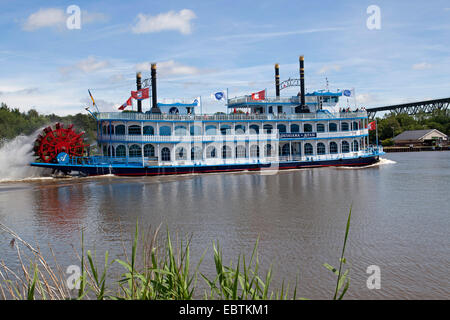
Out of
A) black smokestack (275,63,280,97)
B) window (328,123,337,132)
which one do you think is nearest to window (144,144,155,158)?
black smokestack (275,63,280,97)

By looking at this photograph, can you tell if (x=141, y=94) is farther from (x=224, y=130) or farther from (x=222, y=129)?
(x=224, y=130)

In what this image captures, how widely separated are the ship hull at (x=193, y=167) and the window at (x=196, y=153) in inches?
50.4

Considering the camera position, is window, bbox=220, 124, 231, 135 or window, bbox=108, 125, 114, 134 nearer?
window, bbox=108, 125, 114, 134

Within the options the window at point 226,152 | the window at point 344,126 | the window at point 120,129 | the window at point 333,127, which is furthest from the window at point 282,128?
the window at point 120,129

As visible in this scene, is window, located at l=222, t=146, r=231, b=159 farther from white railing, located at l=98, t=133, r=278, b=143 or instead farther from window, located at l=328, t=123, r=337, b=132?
window, located at l=328, t=123, r=337, b=132

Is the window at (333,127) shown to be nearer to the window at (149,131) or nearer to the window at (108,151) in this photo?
the window at (149,131)

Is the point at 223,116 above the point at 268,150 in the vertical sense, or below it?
above

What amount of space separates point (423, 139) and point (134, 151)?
6104cm

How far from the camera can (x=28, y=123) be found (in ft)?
180

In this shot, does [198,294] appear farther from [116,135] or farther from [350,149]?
[350,149]

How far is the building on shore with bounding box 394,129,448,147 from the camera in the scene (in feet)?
247

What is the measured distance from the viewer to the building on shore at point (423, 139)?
2970 inches

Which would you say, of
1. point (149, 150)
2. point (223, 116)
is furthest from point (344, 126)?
point (149, 150)
